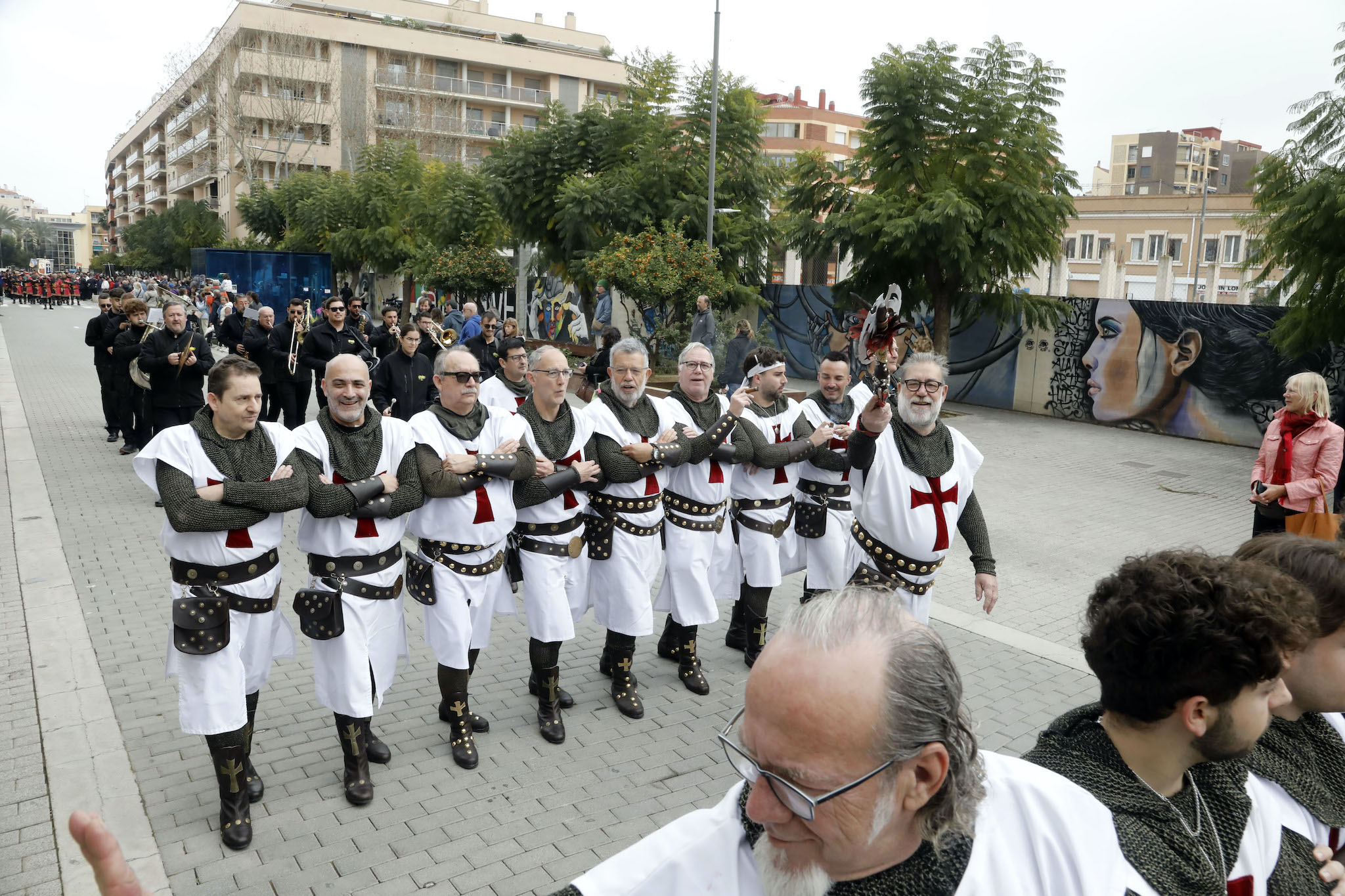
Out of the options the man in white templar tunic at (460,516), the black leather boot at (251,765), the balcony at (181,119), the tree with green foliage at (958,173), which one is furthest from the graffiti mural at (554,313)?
the balcony at (181,119)

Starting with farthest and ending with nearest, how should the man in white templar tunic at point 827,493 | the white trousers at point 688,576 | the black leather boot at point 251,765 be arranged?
1. the man in white templar tunic at point 827,493
2. the white trousers at point 688,576
3. the black leather boot at point 251,765

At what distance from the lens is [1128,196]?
5306 centimetres

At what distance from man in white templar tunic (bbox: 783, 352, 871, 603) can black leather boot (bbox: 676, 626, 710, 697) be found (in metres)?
0.90

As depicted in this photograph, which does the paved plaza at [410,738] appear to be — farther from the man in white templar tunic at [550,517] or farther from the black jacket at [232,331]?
the black jacket at [232,331]

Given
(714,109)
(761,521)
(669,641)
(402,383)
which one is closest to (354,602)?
(669,641)

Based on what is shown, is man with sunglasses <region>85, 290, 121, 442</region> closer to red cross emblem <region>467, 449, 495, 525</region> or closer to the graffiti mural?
red cross emblem <region>467, 449, 495, 525</region>

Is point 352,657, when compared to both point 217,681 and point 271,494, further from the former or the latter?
point 271,494

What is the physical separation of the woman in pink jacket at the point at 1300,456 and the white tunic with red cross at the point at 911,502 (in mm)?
3657

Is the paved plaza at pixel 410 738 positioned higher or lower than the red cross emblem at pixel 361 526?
lower

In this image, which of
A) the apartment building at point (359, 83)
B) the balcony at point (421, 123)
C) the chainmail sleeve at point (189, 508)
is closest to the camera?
the chainmail sleeve at point (189, 508)

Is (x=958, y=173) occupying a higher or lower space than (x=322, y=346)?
higher

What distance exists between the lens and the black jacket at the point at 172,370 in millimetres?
10133

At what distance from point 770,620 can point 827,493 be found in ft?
4.41

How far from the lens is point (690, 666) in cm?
611
